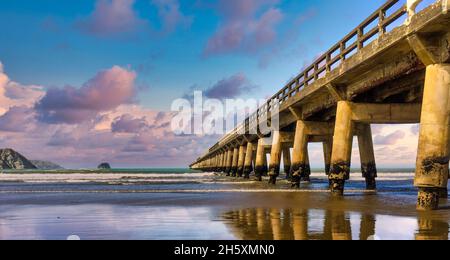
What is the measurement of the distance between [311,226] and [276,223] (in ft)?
2.50

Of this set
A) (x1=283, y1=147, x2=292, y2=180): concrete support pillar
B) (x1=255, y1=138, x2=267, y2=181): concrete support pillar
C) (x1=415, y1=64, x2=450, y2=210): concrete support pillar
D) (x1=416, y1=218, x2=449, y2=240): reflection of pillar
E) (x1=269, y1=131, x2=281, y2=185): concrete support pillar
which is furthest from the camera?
(x1=283, y1=147, x2=292, y2=180): concrete support pillar

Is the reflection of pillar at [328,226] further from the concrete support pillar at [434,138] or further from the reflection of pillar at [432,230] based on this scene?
the concrete support pillar at [434,138]

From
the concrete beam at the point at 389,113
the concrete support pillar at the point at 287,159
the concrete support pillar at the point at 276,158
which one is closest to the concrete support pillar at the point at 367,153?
the concrete beam at the point at 389,113

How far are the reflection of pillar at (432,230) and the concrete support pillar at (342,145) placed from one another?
767cm

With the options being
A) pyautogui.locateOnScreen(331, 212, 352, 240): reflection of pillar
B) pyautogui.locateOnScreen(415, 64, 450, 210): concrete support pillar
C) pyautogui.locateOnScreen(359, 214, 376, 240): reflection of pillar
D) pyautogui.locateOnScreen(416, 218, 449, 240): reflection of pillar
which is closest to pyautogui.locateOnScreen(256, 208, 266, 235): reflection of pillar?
pyautogui.locateOnScreen(331, 212, 352, 240): reflection of pillar

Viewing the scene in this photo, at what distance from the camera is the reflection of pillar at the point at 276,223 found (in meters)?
6.70

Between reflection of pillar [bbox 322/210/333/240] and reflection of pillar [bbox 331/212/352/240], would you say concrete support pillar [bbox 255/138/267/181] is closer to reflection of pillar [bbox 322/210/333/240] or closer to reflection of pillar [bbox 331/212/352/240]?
reflection of pillar [bbox 322/210/333/240]

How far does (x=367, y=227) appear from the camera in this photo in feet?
24.6

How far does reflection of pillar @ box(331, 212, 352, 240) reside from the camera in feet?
21.5

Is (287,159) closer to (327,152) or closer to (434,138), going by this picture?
(327,152)

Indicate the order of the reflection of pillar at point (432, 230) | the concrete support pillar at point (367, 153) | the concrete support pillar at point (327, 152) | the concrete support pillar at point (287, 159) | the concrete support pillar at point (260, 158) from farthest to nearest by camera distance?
1. the concrete support pillar at point (287, 159)
2. the concrete support pillar at point (260, 158)
3. the concrete support pillar at point (327, 152)
4. the concrete support pillar at point (367, 153)
5. the reflection of pillar at point (432, 230)

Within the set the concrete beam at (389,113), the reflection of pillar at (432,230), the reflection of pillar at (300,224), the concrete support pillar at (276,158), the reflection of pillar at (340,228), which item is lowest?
the reflection of pillar at (300,224)

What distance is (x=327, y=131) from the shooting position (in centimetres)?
2284

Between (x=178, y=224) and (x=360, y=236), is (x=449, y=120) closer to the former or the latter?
(x=360, y=236)
